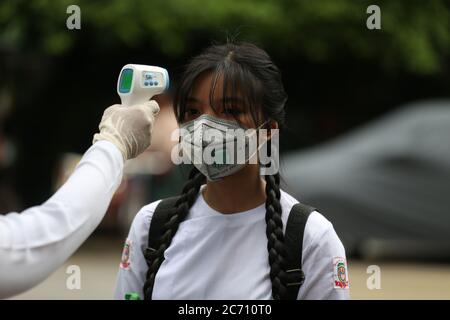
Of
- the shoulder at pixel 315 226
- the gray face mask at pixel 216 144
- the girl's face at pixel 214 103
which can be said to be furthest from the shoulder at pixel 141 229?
the shoulder at pixel 315 226

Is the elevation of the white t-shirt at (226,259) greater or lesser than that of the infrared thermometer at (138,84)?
lesser

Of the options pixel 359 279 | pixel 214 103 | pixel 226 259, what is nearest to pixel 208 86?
pixel 214 103

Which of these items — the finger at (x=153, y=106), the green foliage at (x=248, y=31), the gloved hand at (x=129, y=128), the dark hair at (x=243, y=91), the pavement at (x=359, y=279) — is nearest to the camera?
the gloved hand at (x=129, y=128)

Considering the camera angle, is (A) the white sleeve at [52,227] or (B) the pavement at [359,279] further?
(B) the pavement at [359,279]

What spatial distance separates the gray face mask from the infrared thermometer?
240 millimetres

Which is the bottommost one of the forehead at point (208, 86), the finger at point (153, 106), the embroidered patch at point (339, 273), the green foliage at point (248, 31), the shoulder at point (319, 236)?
the embroidered patch at point (339, 273)

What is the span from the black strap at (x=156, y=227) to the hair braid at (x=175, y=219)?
0.03 feet

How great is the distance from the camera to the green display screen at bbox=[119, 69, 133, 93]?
102 inches

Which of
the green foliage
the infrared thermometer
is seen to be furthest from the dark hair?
the green foliage

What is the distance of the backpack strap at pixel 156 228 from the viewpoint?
2855 millimetres

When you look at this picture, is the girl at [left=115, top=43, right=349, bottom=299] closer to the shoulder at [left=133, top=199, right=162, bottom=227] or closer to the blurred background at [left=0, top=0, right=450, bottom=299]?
the shoulder at [left=133, top=199, right=162, bottom=227]

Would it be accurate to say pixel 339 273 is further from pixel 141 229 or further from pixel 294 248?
pixel 141 229

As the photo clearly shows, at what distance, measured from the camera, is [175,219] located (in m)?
2.89

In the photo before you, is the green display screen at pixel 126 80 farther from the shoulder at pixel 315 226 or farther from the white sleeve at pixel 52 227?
the shoulder at pixel 315 226
